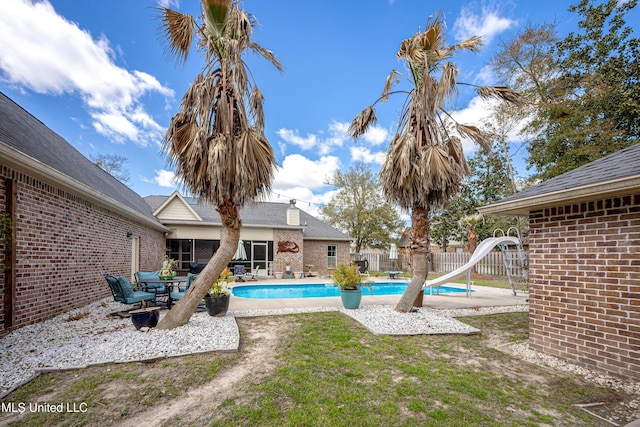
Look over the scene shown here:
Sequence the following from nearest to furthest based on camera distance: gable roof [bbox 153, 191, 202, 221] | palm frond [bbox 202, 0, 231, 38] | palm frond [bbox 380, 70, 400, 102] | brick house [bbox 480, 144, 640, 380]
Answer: brick house [bbox 480, 144, 640, 380]
palm frond [bbox 202, 0, 231, 38]
palm frond [bbox 380, 70, 400, 102]
gable roof [bbox 153, 191, 202, 221]

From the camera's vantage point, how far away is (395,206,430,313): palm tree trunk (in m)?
7.28

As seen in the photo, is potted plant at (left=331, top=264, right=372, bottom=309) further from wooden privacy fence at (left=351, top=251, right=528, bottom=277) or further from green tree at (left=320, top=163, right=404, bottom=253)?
green tree at (left=320, top=163, right=404, bottom=253)

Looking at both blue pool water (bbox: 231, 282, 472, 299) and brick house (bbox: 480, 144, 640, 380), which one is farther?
blue pool water (bbox: 231, 282, 472, 299)

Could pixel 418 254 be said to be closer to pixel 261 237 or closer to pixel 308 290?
pixel 308 290

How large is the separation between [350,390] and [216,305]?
4316mm

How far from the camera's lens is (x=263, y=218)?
18141 mm

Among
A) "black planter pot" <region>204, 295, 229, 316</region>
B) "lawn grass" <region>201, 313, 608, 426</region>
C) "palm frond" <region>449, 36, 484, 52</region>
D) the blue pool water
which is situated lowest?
the blue pool water

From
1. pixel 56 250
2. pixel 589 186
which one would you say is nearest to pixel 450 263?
pixel 589 186

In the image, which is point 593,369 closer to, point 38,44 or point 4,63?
point 38,44

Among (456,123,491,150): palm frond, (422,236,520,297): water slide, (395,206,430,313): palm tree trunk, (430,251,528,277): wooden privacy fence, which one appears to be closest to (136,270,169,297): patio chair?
(395,206,430,313): palm tree trunk

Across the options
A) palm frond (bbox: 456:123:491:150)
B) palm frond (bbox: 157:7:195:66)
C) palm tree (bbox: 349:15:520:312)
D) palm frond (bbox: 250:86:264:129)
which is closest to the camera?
palm frond (bbox: 157:7:195:66)

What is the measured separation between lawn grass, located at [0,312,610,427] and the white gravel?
294 millimetres

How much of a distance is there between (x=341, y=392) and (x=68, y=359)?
12.5ft

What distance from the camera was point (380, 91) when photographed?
25.5 feet
